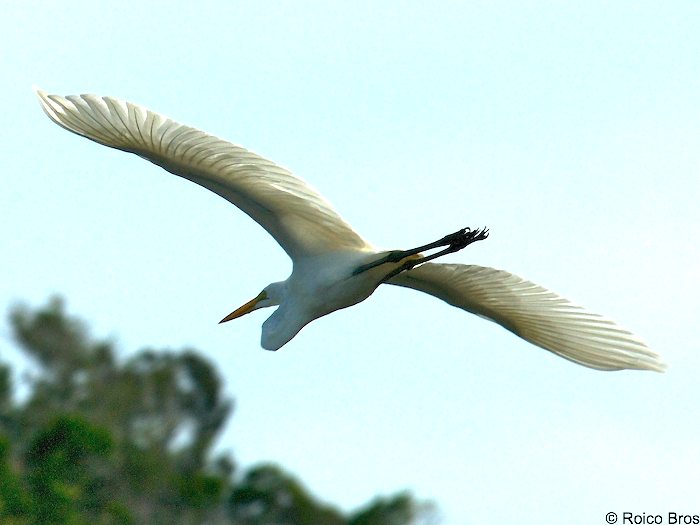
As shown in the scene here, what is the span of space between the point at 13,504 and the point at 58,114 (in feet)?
37.3

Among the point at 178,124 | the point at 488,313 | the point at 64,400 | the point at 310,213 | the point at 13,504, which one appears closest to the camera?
the point at 178,124

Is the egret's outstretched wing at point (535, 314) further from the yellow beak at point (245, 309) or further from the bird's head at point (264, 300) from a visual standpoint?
the yellow beak at point (245, 309)

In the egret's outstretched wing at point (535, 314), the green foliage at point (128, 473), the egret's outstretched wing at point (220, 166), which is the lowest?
the egret's outstretched wing at point (535, 314)

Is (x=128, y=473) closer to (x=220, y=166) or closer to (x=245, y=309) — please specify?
(x=245, y=309)

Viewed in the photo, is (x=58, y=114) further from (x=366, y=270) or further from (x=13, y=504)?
(x=13, y=504)

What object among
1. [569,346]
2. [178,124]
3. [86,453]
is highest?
[86,453]

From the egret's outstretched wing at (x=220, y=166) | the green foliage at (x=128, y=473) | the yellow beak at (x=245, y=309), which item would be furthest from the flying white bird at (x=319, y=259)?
the green foliage at (x=128, y=473)

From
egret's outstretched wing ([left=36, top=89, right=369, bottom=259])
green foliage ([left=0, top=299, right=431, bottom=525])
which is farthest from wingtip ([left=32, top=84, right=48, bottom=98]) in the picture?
green foliage ([left=0, top=299, right=431, bottom=525])

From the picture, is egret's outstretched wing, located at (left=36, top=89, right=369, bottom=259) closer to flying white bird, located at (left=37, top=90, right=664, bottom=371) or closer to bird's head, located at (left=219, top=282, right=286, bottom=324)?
flying white bird, located at (left=37, top=90, right=664, bottom=371)

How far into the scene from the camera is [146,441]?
18.8m

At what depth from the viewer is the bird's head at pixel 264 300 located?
27.0ft

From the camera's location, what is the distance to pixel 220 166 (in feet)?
24.0

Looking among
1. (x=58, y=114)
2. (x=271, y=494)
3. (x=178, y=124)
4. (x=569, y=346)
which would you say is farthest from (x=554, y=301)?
(x=271, y=494)

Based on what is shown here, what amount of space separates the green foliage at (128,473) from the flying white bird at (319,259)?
782 centimetres
